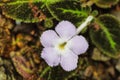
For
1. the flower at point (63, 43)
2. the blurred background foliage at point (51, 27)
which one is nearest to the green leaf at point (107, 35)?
the blurred background foliage at point (51, 27)

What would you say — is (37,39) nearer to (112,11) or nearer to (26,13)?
(26,13)

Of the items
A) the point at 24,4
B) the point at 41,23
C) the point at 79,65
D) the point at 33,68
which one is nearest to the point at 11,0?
the point at 24,4

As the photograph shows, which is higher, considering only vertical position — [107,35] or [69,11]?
[69,11]

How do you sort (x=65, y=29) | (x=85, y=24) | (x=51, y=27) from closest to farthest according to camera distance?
1. (x=65, y=29)
2. (x=85, y=24)
3. (x=51, y=27)

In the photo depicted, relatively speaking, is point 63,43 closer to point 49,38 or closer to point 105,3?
point 49,38

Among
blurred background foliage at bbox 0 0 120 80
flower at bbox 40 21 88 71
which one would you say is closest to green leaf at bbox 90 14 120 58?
blurred background foliage at bbox 0 0 120 80

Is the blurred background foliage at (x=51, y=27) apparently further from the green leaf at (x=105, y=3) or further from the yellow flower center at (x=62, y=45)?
the yellow flower center at (x=62, y=45)

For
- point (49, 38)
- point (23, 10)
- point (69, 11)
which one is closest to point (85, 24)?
point (69, 11)
